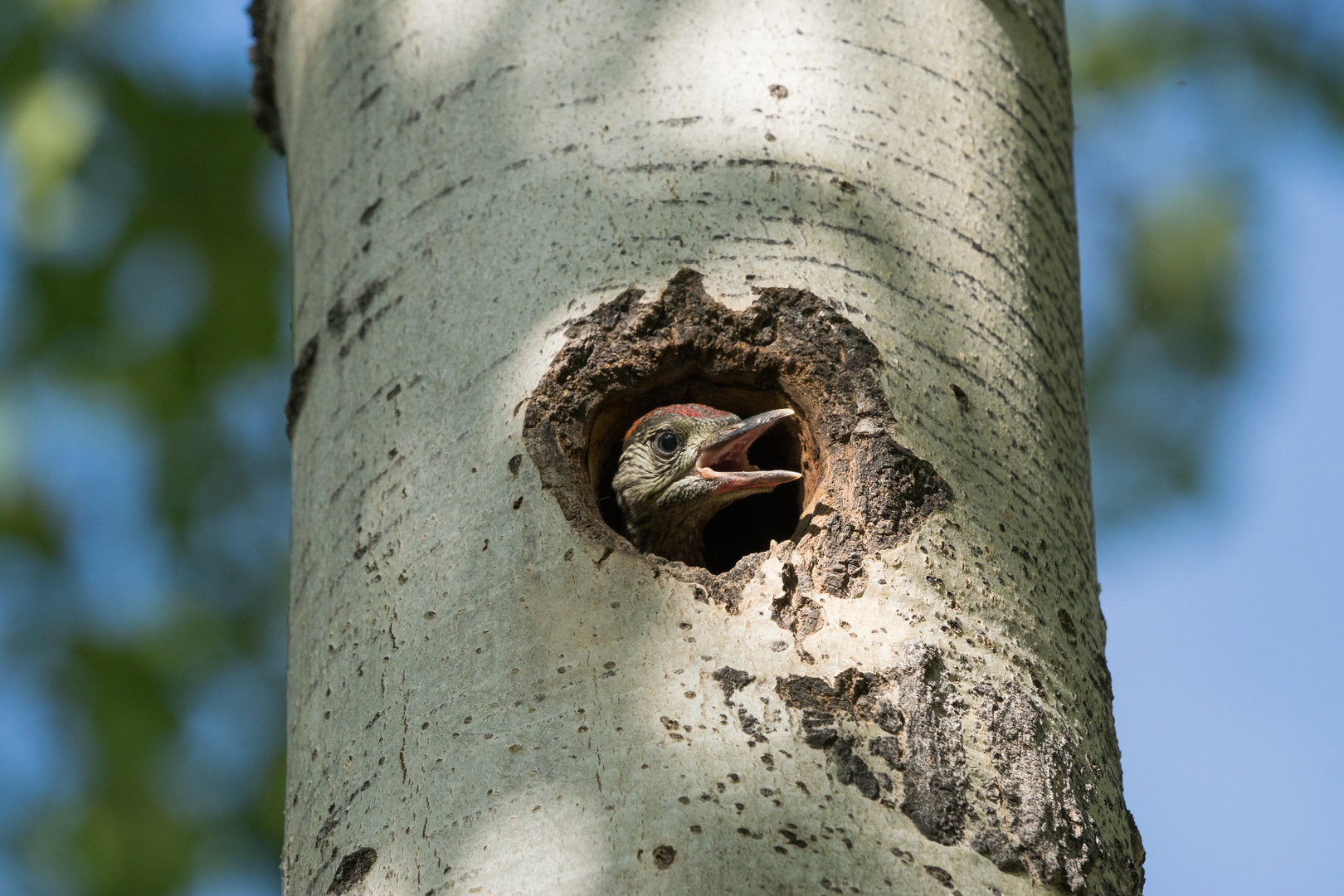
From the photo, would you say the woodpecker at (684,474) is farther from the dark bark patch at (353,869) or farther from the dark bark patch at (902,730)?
the dark bark patch at (353,869)

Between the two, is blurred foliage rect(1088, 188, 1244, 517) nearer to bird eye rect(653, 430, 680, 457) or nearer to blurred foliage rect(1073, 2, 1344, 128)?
blurred foliage rect(1073, 2, 1344, 128)

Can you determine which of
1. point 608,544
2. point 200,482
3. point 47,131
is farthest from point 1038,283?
point 200,482

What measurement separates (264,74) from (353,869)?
2198 millimetres

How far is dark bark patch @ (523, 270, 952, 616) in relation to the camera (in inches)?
83.1

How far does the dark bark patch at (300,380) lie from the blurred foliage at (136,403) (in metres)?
2.39

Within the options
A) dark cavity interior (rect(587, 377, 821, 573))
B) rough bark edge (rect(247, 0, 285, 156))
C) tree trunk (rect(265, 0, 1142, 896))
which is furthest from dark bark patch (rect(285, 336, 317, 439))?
rough bark edge (rect(247, 0, 285, 156))

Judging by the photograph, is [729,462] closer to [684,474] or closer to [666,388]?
[684,474]

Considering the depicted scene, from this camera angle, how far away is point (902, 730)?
6.07ft

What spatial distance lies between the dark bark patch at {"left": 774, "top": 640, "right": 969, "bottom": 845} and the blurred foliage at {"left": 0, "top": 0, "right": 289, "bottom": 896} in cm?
349

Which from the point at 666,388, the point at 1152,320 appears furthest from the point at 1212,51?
the point at 666,388

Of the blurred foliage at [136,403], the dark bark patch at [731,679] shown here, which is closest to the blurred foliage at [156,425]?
the blurred foliage at [136,403]

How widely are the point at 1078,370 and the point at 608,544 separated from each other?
111 centimetres

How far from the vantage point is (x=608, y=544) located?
81.4 inches

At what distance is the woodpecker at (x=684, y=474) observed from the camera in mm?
3500
